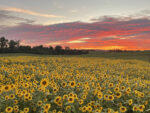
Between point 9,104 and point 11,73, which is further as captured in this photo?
point 11,73

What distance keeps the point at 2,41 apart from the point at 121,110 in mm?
75269

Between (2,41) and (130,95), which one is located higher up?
(2,41)

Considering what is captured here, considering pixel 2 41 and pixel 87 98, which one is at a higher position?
pixel 2 41

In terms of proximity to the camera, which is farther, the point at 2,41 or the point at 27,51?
the point at 2,41

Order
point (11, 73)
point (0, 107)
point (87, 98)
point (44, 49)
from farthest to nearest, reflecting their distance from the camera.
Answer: point (44, 49)
point (11, 73)
point (87, 98)
point (0, 107)

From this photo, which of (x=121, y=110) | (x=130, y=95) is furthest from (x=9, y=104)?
(x=130, y=95)

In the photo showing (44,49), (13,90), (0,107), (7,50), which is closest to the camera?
(0,107)

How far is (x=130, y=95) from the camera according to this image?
17.3 feet

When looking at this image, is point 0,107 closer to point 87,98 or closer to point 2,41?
point 87,98

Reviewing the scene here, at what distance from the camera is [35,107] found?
14.9 ft

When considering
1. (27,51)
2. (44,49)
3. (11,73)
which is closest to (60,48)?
(44,49)

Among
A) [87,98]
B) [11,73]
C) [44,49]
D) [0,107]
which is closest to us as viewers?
[0,107]

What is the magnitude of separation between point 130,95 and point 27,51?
63.3 metres

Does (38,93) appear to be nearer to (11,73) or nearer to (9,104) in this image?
(9,104)
